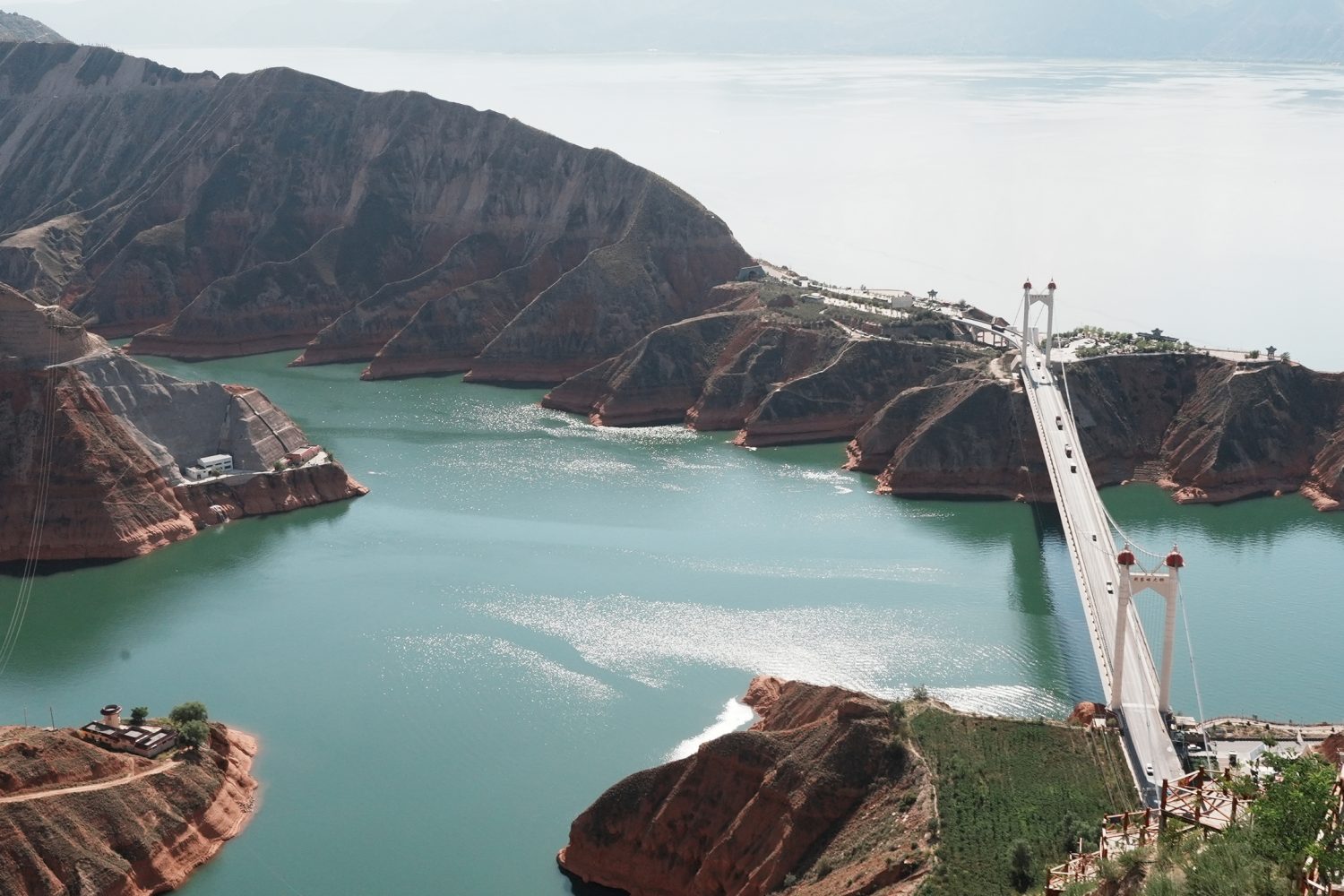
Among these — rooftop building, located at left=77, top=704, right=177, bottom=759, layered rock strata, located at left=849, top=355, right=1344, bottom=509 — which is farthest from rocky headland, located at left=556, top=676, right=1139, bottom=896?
layered rock strata, located at left=849, top=355, right=1344, bottom=509

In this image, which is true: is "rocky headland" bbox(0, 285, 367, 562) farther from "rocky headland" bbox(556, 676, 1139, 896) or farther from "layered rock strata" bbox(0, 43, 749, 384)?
"rocky headland" bbox(556, 676, 1139, 896)

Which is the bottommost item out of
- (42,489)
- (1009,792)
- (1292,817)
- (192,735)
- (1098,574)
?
(192,735)

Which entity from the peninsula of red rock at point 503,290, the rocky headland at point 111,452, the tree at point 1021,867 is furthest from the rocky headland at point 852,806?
the rocky headland at point 111,452

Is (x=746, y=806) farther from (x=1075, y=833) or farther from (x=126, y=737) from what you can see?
(x=126, y=737)

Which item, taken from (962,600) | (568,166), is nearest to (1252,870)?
(962,600)

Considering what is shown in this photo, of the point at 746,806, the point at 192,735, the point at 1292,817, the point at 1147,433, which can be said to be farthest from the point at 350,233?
the point at 1292,817
